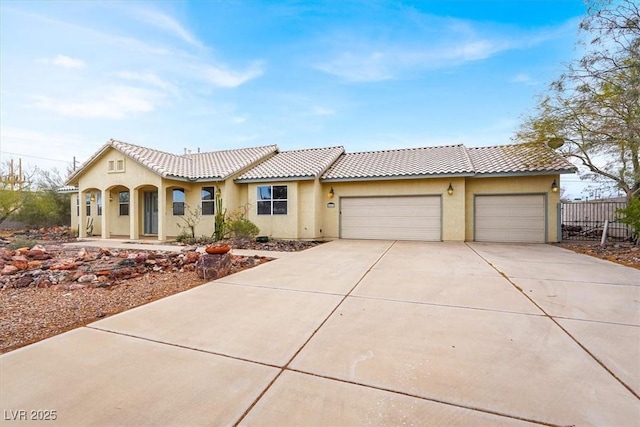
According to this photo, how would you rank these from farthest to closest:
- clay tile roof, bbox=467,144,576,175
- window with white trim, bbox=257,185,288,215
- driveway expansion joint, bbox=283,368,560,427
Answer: window with white trim, bbox=257,185,288,215 < clay tile roof, bbox=467,144,576,175 < driveway expansion joint, bbox=283,368,560,427

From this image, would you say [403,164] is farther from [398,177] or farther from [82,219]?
[82,219]

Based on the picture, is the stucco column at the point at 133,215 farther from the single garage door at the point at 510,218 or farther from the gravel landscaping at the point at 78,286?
the single garage door at the point at 510,218

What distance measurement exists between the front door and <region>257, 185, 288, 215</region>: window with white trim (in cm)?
606

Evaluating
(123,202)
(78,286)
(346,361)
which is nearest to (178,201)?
(123,202)

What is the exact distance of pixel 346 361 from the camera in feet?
8.23

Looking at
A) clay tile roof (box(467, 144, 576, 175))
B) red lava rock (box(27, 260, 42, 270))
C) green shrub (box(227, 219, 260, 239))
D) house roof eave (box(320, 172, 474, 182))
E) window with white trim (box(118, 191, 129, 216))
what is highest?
clay tile roof (box(467, 144, 576, 175))

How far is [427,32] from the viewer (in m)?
11.0

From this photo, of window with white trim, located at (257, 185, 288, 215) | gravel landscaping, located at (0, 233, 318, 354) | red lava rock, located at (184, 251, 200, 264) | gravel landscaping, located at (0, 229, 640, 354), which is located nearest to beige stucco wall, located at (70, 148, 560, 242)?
window with white trim, located at (257, 185, 288, 215)

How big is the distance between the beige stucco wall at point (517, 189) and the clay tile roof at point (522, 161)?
0.45 metres

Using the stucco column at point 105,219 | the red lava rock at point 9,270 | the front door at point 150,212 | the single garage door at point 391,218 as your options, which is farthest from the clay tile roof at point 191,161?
the red lava rock at point 9,270

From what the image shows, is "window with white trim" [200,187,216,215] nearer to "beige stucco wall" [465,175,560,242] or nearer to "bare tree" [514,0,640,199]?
"beige stucco wall" [465,175,560,242]

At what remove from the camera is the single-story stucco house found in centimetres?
1148

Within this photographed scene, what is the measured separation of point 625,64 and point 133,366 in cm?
1380

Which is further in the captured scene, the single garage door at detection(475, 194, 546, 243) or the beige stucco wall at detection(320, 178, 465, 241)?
the beige stucco wall at detection(320, 178, 465, 241)
